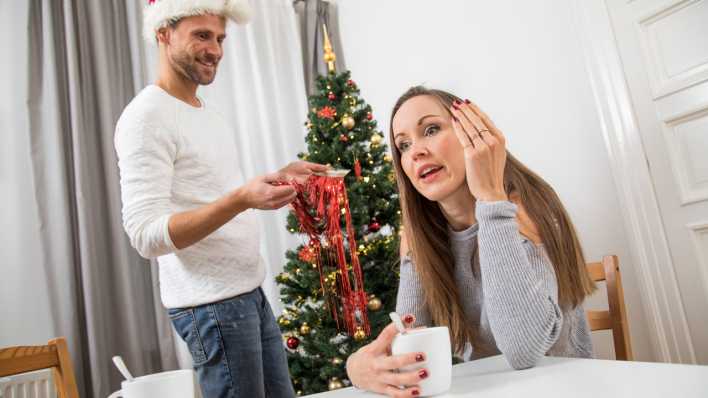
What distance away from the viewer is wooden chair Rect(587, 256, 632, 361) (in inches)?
60.7

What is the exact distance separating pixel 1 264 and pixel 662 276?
9.27 ft

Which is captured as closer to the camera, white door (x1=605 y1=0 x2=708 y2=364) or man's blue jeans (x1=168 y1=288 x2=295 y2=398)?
man's blue jeans (x1=168 y1=288 x2=295 y2=398)

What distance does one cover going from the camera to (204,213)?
1.25 m

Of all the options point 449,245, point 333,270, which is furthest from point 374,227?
A: point 449,245

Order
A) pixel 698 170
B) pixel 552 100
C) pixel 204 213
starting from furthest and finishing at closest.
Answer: pixel 552 100 → pixel 698 170 → pixel 204 213

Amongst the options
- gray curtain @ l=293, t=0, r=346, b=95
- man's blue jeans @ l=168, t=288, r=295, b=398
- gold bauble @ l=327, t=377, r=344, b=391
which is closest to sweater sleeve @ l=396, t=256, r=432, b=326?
man's blue jeans @ l=168, t=288, r=295, b=398

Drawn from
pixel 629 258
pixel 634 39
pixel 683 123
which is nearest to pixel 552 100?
pixel 634 39

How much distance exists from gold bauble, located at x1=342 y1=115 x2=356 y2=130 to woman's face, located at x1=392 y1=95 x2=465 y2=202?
4.01 feet

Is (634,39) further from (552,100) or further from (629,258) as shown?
(629,258)

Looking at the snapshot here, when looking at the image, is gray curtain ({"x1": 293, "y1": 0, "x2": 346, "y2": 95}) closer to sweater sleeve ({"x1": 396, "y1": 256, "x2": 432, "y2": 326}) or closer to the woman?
the woman

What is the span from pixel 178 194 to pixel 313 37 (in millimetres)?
2567

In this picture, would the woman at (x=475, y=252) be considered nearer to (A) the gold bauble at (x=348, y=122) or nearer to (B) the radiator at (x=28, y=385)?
(A) the gold bauble at (x=348, y=122)

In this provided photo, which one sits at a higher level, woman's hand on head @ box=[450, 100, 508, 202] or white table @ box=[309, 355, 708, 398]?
woman's hand on head @ box=[450, 100, 508, 202]

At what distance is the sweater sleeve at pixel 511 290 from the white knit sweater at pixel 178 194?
28.7 inches
